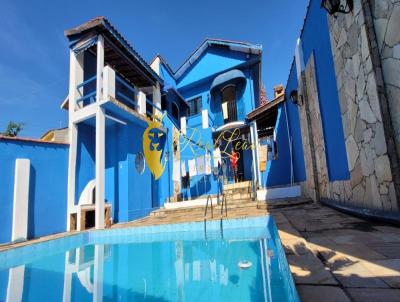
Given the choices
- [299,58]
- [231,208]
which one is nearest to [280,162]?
[231,208]

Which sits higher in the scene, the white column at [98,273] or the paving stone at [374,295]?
the paving stone at [374,295]

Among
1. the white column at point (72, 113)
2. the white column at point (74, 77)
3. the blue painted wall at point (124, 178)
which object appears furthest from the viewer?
the blue painted wall at point (124, 178)

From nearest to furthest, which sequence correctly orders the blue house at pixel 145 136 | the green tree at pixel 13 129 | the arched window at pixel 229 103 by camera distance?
the blue house at pixel 145 136
the arched window at pixel 229 103
the green tree at pixel 13 129

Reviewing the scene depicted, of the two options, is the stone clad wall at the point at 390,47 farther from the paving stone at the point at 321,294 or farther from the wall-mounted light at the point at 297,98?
the wall-mounted light at the point at 297,98

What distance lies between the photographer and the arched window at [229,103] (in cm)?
1594

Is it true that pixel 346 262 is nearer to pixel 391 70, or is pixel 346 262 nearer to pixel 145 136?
pixel 391 70

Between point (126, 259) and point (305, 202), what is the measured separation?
5608 millimetres

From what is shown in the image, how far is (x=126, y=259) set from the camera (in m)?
5.29

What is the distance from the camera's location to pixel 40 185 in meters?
8.30

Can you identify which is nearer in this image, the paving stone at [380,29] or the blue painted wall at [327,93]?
the paving stone at [380,29]

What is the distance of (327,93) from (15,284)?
7460 millimetres

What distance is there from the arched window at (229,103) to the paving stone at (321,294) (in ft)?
47.4

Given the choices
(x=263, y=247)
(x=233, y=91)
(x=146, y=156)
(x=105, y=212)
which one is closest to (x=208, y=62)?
(x=233, y=91)

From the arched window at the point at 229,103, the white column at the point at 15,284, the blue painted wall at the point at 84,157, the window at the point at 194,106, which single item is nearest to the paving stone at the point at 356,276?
the white column at the point at 15,284
